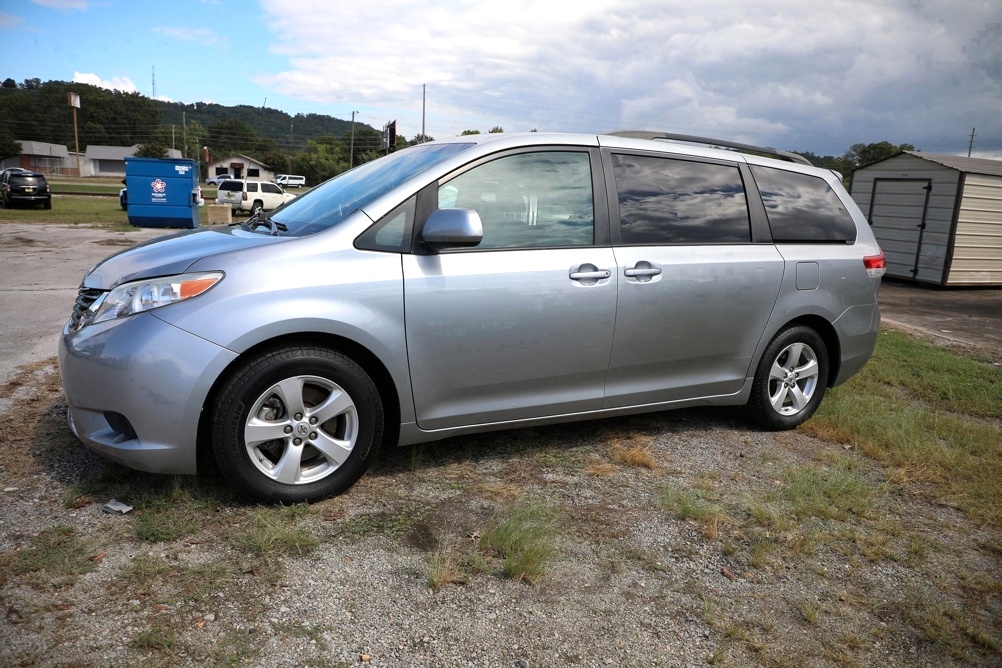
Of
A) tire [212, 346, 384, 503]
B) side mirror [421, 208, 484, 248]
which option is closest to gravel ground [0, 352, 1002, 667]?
tire [212, 346, 384, 503]

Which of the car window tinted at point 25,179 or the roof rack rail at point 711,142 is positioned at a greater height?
the roof rack rail at point 711,142

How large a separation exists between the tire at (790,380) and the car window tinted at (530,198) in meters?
1.63

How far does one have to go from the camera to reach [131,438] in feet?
10.4

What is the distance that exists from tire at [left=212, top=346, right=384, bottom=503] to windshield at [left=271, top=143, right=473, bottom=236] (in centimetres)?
74

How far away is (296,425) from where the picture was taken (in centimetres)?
331

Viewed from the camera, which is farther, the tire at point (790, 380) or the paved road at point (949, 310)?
the paved road at point (949, 310)

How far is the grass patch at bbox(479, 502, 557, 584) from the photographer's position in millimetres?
2934

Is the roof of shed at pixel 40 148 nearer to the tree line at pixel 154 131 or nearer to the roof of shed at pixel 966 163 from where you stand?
the tree line at pixel 154 131

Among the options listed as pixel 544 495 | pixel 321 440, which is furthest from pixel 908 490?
pixel 321 440

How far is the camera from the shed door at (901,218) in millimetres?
15445

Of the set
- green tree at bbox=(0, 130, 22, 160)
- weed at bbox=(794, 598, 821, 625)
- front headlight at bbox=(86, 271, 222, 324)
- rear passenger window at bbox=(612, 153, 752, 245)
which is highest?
green tree at bbox=(0, 130, 22, 160)

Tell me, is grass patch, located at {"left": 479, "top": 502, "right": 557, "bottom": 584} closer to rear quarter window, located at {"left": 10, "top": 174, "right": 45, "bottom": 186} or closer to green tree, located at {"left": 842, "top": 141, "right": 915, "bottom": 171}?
rear quarter window, located at {"left": 10, "top": 174, "right": 45, "bottom": 186}

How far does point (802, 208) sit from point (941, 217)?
12375 millimetres

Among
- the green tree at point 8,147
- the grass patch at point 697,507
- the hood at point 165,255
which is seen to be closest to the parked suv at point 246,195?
the hood at point 165,255
